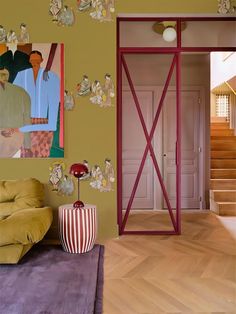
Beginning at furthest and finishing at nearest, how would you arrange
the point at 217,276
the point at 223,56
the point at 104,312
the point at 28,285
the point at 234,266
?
the point at 223,56 → the point at 234,266 → the point at 217,276 → the point at 28,285 → the point at 104,312

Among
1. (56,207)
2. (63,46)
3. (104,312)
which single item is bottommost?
(104,312)

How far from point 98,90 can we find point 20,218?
1.88 metres

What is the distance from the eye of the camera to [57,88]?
4504 millimetres

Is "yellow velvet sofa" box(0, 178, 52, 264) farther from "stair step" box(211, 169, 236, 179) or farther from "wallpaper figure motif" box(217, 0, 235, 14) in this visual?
"stair step" box(211, 169, 236, 179)

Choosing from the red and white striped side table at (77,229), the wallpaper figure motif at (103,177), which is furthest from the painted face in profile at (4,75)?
the red and white striped side table at (77,229)

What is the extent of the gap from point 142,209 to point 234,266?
2.81 meters

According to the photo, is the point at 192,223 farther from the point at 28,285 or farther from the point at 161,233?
the point at 28,285

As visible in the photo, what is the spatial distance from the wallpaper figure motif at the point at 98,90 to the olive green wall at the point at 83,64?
0.20 feet

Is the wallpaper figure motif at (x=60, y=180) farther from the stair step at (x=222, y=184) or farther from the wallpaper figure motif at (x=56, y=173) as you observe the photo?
the stair step at (x=222, y=184)

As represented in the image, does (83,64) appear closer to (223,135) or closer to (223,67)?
(223,67)

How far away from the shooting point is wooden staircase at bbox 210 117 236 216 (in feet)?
19.8

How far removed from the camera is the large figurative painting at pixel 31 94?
448 centimetres

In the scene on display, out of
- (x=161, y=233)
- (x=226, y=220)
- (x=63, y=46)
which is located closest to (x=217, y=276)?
(x=161, y=233)

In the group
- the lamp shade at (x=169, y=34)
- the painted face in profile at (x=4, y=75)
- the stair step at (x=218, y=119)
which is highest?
the lamp shade at (x=169, y=34)
